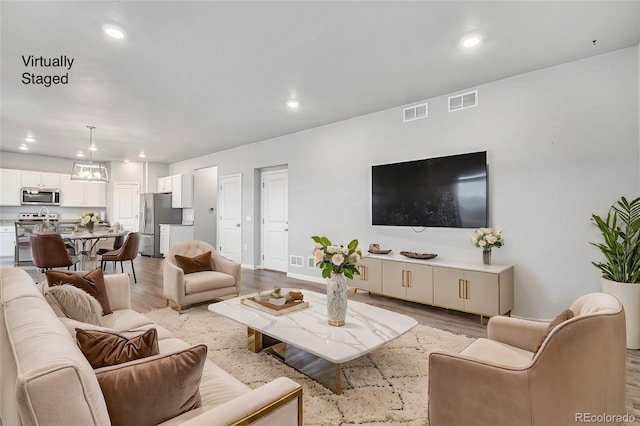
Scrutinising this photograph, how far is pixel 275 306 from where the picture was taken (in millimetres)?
2711

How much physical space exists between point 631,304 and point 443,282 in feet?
5.23

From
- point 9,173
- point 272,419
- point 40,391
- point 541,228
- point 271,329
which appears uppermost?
point 9,173

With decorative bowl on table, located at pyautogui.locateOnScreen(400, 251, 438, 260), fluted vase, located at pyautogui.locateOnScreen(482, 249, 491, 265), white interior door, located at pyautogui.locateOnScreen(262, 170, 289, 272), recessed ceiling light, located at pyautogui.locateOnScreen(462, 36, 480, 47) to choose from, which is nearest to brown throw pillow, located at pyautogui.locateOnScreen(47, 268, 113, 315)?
decorative bowl on table, located at pyautogui.locateOnScreen(400, 251, 438, 260)

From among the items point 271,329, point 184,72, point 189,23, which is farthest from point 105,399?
point 184,72

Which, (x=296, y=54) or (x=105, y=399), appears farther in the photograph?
(x=296, y=54)

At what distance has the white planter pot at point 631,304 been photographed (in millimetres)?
2727

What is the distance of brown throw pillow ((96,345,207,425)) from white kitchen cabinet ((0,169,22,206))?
931 centimetres

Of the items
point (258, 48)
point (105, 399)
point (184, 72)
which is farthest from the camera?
point (184, 72)

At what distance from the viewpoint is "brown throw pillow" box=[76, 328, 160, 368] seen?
1.08m

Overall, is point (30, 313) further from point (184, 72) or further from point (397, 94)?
point (397, 94)

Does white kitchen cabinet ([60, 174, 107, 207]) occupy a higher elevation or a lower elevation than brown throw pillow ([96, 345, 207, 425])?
higher

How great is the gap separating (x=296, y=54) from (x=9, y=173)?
27.5 feet

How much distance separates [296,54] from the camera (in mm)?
3021

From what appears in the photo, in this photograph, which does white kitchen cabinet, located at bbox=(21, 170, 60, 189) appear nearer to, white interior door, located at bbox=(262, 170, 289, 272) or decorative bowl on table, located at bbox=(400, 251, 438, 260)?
white interior door, located at bbox=(262, 170, 289, 272)
